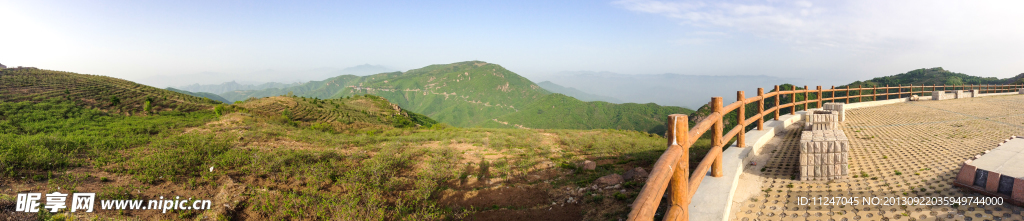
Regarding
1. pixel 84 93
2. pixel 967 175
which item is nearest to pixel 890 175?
pixel 967 175

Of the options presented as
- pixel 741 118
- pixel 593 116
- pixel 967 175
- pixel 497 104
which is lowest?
pixel 593 116

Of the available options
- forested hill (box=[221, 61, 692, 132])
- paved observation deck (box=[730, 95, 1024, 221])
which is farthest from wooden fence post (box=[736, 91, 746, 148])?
forested hill (box=[221, 61, 692, 132])

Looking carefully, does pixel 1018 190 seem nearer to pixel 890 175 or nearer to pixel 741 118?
pixel 890 175

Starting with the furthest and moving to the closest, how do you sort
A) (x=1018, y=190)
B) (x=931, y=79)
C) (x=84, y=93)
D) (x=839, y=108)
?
1. (x=931, y=79)
2. (x=84, y=93)
3. (x=839, y=108)
4. (x=1018, y=190)

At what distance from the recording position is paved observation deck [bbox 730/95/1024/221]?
2471 millimetres

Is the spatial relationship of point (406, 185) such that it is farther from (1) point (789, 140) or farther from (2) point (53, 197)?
(1) point (789, 140)

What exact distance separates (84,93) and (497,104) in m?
106

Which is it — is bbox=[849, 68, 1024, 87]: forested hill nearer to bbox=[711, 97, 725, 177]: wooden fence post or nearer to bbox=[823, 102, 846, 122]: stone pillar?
bbox=[823, 102, 846, 122]: stone pillar

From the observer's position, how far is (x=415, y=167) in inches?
291

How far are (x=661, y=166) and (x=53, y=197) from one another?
7523mm

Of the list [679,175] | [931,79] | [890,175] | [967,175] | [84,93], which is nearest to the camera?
[679,175]

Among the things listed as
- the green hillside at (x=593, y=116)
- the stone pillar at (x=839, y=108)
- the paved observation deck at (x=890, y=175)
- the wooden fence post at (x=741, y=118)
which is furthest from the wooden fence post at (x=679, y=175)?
the green hillside at (x=593, y=116)

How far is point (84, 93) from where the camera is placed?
19156mm

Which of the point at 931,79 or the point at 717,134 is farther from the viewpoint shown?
the point at 931,79
